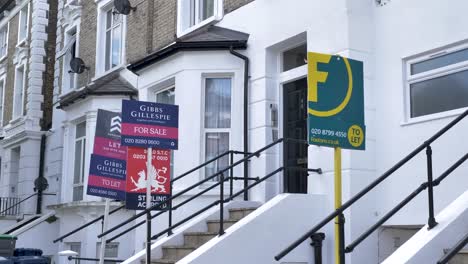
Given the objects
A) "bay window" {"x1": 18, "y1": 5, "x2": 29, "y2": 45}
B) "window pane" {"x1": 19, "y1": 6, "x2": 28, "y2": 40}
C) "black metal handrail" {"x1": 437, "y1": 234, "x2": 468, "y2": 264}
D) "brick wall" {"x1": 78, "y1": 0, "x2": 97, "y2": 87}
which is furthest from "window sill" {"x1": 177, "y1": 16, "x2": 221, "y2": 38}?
"window pane" {"x1": 19, "y1": 6, "x2": 28, "y2": 40}

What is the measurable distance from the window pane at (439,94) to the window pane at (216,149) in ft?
12.3

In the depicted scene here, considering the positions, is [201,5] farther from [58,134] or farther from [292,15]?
[58,134]

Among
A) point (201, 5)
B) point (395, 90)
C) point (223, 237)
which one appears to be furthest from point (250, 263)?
point (201, 5)

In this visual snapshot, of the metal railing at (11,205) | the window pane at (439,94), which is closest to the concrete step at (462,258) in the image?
the window pane at (439,94)

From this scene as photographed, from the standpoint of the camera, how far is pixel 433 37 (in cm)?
854

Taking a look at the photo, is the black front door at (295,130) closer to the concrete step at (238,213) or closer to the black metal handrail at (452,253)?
the concrete step at (238,213)

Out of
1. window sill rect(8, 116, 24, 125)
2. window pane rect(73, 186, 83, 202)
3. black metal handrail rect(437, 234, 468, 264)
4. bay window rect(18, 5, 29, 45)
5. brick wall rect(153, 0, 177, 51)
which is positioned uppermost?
bay window rect(18, 5, 29, 45)

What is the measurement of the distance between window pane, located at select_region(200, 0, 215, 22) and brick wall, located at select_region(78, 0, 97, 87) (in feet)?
14.9

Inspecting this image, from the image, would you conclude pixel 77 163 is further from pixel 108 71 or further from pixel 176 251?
pixel 176 251

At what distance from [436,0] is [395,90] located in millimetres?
1275

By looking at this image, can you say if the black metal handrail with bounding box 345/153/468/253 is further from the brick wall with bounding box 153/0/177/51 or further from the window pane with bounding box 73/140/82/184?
the window pane with bounding box 73/140/82/184

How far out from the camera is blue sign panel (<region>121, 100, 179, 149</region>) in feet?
27.8

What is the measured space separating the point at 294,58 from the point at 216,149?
208cm

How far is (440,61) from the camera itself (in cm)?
862
